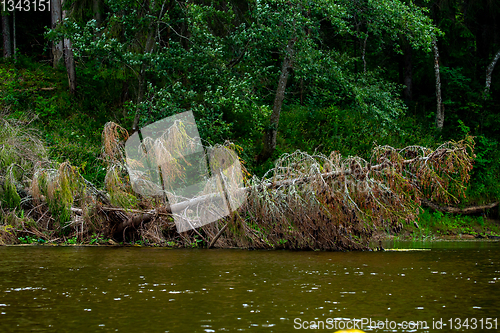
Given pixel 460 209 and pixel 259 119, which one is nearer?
pixel 259 119

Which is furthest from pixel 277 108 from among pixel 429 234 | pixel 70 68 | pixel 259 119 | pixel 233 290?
pixel 233 290

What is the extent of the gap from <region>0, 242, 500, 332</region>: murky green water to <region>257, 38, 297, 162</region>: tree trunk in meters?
7.71

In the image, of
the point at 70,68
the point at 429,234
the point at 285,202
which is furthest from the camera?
the point at 70,68

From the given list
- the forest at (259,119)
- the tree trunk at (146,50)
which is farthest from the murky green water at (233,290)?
the tree trunk at (146,50)

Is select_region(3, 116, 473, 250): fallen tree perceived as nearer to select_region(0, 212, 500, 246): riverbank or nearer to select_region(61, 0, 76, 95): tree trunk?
select_region(0, 212, 500, 246): riverbank

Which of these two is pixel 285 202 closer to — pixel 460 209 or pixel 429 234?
pixel 429 234

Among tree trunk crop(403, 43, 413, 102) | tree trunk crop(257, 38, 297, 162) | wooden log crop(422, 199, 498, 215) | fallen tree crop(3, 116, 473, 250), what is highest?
tree trunk crop(403, 43, 413, 102)

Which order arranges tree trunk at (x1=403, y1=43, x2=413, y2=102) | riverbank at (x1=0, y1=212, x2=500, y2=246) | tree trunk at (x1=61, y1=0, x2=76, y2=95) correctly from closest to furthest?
riverbank at (x1=0, y1=212, x2=500, y2=246) → tree trunk at (x1=61, y1=0, x2=76, y2=95) → tree trunk at (x1=403, y1=43, x2=413, y2=102)

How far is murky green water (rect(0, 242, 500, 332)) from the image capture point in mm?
6215

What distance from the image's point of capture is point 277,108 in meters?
19.2

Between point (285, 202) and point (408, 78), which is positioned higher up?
point (408, 78)

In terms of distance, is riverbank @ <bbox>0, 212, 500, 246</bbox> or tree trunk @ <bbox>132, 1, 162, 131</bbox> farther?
tree trunk @ <bbox>132, 1, 162, 131</bbox>

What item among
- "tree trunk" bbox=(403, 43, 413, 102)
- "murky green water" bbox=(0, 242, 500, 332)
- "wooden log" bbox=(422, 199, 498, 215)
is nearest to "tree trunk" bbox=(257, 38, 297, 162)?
"wooden log" bbox=(422, 199, 498, 215)

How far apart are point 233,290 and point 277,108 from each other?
11873 mm
